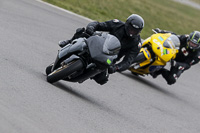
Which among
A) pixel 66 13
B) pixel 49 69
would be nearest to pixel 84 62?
pixel 49 69

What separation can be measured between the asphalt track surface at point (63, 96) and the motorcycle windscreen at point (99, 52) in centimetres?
73

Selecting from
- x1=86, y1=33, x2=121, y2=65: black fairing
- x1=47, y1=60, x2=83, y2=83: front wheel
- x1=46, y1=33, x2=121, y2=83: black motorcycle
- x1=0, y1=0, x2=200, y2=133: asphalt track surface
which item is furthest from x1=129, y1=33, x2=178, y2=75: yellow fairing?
x1=47, y1=60, x2=83, y2=83: front wheel

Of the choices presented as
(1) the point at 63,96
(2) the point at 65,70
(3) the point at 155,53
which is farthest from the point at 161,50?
(1) the point at 63,96

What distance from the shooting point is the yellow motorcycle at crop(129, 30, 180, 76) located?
11641 millimetres

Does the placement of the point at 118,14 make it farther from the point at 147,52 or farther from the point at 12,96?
the point at 12,96

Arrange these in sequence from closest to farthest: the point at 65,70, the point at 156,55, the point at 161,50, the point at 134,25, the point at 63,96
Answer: the point at 63,96, the point at 65,70, the point at 134,25, the point at 161,50, the point at 156,55

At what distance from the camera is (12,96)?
659cm

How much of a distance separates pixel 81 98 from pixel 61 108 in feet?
3.80

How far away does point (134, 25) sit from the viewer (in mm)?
8828

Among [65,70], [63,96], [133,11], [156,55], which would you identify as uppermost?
[65,70]

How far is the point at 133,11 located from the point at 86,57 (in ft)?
46.4

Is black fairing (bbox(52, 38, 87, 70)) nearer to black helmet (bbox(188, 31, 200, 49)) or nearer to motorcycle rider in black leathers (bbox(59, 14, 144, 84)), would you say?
motorcycle rider in black leathers (bbox(59, 14, 144, 84))

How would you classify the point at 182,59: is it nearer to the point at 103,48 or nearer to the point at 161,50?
the point at 161,50

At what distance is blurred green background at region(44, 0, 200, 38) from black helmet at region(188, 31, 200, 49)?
5.78 m
